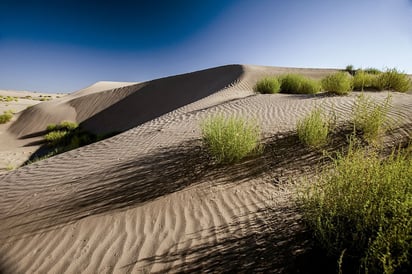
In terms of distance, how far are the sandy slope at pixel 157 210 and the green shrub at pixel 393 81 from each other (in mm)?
4288

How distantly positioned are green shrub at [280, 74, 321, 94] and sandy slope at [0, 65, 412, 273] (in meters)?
4.36

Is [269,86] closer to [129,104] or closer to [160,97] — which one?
[160,97]

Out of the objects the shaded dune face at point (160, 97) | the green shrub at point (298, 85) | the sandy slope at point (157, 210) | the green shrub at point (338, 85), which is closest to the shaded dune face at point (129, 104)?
the shaded dune face at point (160, 97)

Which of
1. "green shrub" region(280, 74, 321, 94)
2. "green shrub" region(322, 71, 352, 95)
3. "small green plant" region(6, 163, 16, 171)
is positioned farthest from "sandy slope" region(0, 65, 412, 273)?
"green shrub" region(280, 74, 321, 94)

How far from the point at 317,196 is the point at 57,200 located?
3.44 metres

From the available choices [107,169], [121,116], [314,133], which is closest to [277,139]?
[314,133]

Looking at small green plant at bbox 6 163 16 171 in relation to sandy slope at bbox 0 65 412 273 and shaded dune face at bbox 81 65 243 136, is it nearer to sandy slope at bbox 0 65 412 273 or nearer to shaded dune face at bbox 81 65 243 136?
sandy slope at bbox 0 65 412 273

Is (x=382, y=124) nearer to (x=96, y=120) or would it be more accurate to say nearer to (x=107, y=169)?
(x=107, y=169)

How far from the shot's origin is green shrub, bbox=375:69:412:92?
936 centimetres

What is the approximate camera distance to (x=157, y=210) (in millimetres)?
3197

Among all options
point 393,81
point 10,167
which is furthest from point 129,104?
point 393,81

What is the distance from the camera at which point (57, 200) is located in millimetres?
3646

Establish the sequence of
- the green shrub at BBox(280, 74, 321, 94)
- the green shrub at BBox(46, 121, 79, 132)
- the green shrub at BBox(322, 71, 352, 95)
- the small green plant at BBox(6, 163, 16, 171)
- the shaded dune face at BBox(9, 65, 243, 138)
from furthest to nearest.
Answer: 1. the shaded dune face at BBox(9, 65, 243, 138)
2. the green shrub at BBox(46, 121, 79, 132)
3. the green shrub at BBox(280, 74, 321, 94)
4. the small green plant at BBox(6, 163, 16, 171)
5. the green shrub at BBox(322, 71, 352, 95)

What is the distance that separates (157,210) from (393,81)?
10359 millimetres
